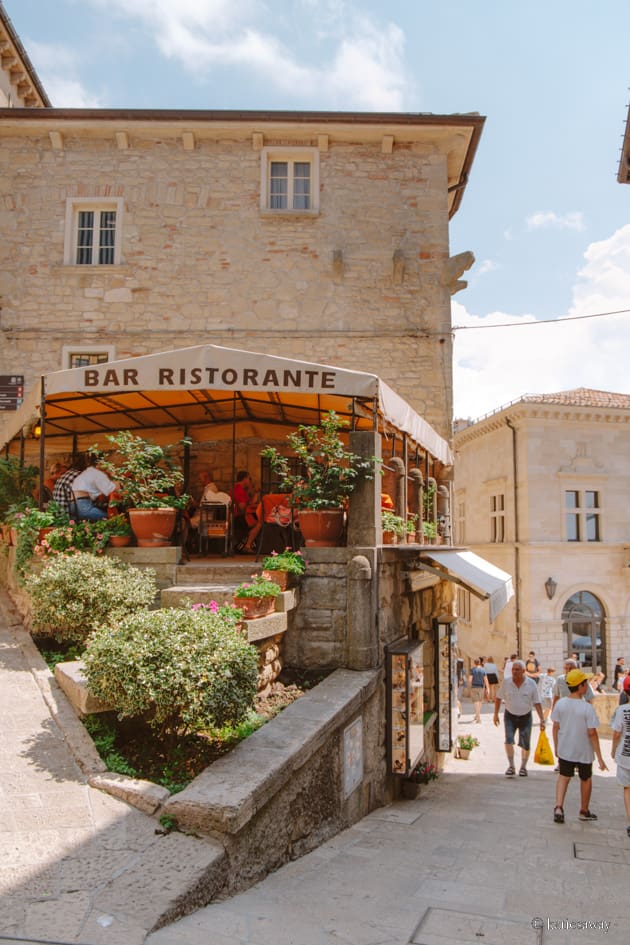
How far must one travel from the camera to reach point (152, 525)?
23.7ft

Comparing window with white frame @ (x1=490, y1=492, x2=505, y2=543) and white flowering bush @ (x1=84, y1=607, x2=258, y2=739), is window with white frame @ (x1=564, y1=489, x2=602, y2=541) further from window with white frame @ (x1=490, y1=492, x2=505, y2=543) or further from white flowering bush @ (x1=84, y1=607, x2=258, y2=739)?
white flowering bush @ (x1=84, y1=607, x2=258, y2=739)

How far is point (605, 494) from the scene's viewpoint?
23562 millimetres

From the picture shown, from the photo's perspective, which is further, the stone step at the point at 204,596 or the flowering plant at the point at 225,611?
the stone step at the point at 204,596

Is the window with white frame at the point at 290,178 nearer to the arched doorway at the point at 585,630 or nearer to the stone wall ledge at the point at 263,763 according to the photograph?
the stone wall ledge at the point at 263,763

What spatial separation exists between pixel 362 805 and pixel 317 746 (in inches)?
68.3

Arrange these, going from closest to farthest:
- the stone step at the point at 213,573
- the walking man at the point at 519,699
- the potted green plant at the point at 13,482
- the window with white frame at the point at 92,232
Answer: the stone step at the point at 213,573
the walking man at the point at 519,699
the potted green plant at the point at 13,482
the window with white frame at the point at 92,232

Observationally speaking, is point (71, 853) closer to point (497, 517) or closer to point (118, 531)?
point (118, 531)

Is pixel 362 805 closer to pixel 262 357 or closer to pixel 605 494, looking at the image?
pixel 262 357

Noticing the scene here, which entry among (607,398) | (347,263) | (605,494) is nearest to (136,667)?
(347,263)

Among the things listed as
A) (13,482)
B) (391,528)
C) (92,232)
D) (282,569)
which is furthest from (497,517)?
(282,569)

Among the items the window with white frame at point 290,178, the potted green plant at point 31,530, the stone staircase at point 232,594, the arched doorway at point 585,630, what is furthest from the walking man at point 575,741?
the arched doorway at point 585,630

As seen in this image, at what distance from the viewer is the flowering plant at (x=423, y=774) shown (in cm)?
874

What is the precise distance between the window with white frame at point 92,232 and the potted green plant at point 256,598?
972cm

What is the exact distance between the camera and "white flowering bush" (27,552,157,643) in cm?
619
